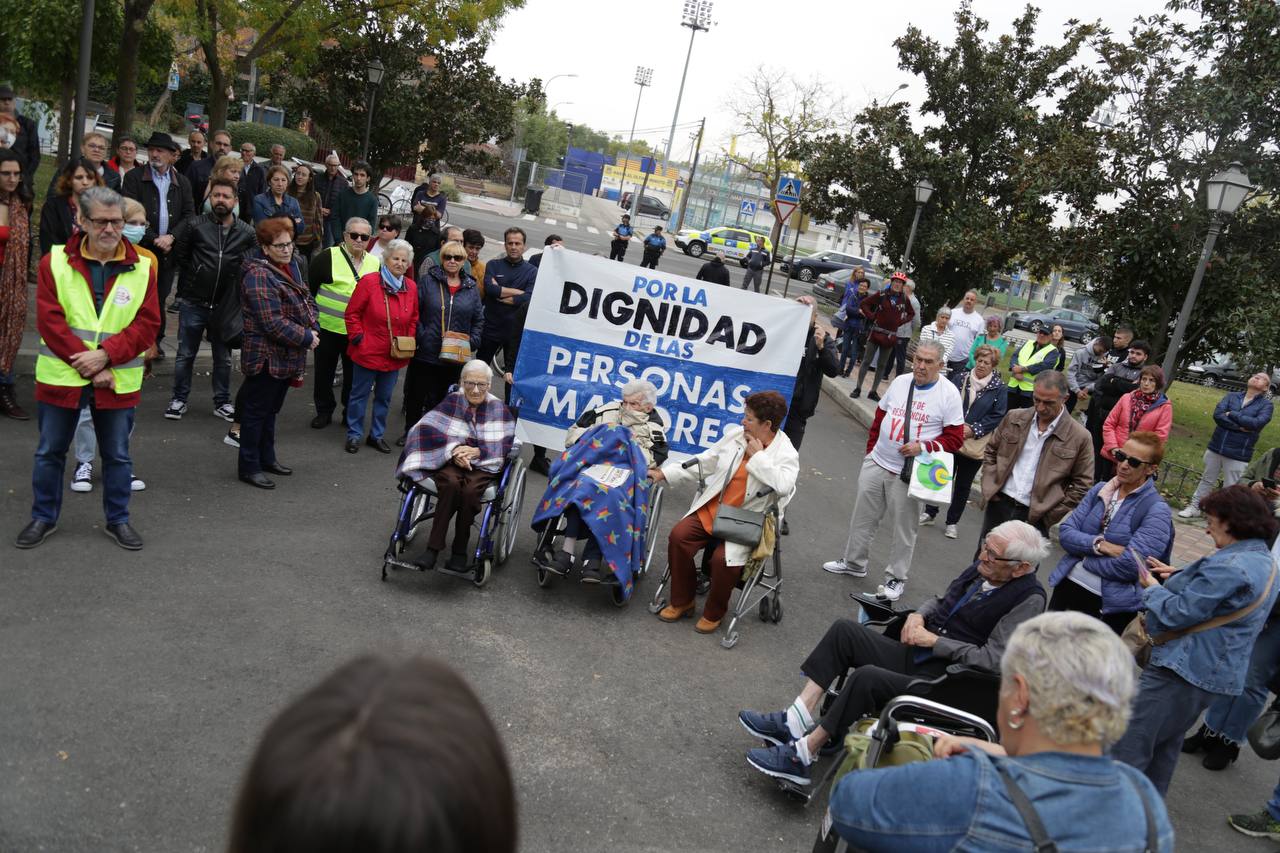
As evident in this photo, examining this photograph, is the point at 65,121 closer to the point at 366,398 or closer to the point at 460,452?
the point at 366,398

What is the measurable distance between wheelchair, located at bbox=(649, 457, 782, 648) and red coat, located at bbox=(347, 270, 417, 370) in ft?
9.93

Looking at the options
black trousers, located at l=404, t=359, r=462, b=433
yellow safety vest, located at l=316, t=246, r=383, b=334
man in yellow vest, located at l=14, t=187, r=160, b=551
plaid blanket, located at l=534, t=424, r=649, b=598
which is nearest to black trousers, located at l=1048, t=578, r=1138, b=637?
plaid blanket, located at l=534, t=424, r=649, b=598

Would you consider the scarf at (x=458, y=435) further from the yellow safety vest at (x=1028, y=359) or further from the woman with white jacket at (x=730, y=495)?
the yellow safety vest at (x=1028, y=359)

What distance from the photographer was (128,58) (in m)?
12.6

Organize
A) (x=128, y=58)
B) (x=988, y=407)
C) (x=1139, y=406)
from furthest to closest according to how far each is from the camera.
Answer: (x=128, y=58) < (x=988, y=407) < (x=1139, y=406)

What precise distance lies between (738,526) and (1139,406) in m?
5.17

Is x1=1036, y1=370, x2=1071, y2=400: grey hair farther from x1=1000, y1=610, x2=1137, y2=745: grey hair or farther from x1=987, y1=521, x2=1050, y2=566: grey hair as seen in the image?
x1=1000, y1=610, x2=1137, y2=745: grey hair

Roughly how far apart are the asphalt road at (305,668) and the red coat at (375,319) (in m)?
1.14

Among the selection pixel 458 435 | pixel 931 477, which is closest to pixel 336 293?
pixel 458 435

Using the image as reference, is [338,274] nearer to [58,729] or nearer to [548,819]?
[58,729]

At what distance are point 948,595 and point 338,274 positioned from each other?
594 centimetres

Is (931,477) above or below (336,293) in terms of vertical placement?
below

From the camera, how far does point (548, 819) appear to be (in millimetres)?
4113

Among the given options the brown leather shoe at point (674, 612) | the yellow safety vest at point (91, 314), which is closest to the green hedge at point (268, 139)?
the yellow safety vest at point (91, 314)
